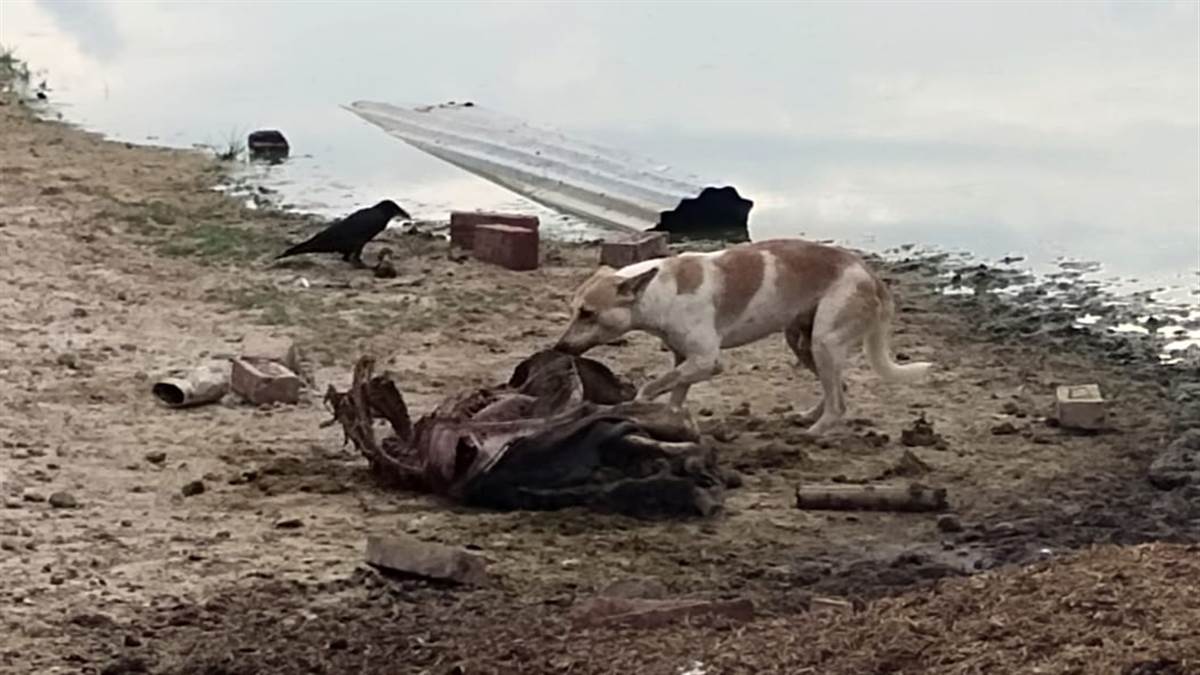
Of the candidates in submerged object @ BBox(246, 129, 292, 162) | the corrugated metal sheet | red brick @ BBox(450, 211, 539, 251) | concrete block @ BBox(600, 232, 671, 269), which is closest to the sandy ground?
concrete block @ BBox(600, 232, 671, 269)

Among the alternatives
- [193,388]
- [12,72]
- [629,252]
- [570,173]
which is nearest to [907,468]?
[193,388]

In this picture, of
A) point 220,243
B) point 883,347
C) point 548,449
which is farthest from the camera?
point 220,243

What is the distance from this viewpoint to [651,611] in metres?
5.74

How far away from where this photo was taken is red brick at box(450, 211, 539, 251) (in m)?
12.9

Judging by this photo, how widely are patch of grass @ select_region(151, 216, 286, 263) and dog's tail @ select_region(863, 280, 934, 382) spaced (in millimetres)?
4805

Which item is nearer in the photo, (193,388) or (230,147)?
(193,388)

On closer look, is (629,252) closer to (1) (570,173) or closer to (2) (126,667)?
(1) (570,173)

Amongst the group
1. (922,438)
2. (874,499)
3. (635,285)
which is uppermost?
(635,285)

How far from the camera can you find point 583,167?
1634 centimetres

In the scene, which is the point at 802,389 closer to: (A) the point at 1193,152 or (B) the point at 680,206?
(B) the point at 680,206

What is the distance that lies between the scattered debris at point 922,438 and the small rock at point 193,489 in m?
2.65

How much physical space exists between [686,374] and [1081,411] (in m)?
1.55

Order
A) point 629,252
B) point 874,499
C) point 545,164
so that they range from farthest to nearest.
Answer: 1. point 545,164
2. point 629,252
3. point 874,499

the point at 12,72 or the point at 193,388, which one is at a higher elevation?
the point at 12,72
